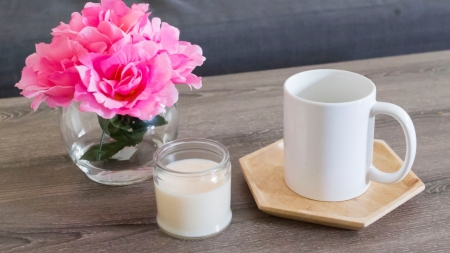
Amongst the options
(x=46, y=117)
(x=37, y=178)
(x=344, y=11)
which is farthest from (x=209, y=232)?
(x=344, y=11)

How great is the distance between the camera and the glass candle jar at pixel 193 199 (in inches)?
20.5

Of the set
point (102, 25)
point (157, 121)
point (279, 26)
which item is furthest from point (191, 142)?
point (279, 26)

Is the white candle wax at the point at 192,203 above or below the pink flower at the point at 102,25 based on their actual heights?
below

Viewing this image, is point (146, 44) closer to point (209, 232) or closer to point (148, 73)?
point (148, 73)

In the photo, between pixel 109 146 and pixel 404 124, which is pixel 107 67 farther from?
pixel 404 124

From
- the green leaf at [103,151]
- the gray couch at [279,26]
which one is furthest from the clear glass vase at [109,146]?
the gray couch at [279,26]

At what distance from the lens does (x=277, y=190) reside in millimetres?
602

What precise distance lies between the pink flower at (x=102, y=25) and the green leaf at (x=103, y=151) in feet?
0.42

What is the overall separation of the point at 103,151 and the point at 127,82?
0.13m

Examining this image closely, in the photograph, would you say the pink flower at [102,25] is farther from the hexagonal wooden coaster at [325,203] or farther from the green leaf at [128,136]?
the hexagonal wooden coaster at [325,203]

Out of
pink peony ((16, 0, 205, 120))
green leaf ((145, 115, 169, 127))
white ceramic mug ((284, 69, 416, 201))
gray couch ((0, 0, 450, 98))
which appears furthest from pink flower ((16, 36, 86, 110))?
gray couch ((0, 0, 450, 98))

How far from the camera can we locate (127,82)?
0.51 meters

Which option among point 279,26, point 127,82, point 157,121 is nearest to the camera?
point 127,82

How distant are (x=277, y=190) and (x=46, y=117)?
0.45m
